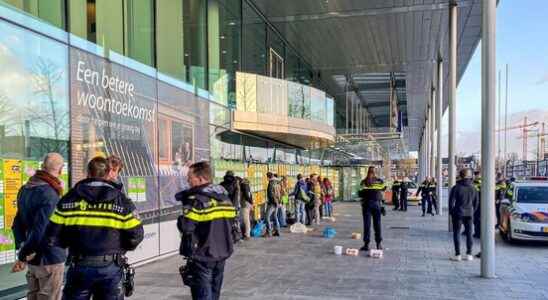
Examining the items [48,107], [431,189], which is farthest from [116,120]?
[431,189]

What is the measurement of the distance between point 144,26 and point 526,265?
8.87 meters

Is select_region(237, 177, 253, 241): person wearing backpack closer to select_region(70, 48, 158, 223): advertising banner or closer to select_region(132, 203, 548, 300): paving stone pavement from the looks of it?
select_region(132, 203, 548, 300): paving stone pavement

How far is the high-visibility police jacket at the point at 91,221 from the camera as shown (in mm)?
3773

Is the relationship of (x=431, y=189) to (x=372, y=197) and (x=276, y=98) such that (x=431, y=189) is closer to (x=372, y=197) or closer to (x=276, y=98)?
(x=276, y=98)

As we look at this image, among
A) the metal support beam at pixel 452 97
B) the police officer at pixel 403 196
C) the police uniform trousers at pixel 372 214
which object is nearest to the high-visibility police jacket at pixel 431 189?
the police officer at pixel 403 196

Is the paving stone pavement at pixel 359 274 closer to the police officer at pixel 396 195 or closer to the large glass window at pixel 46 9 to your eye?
the large glass window at pixel 46 9

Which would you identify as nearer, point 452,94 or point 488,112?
point 488,112

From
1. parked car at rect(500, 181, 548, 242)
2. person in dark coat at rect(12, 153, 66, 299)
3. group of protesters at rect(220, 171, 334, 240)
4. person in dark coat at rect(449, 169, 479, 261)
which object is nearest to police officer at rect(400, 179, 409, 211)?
group of protesters at rect(220, 171, 334, 240)

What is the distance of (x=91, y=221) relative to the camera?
3.78 meters

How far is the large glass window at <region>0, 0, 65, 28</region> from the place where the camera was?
6801 millimetres

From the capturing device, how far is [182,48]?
11.8 metres

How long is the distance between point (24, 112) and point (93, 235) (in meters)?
3.82

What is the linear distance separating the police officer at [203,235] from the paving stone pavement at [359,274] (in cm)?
233

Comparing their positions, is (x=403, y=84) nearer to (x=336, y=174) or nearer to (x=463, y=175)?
(x=336, y=174)
